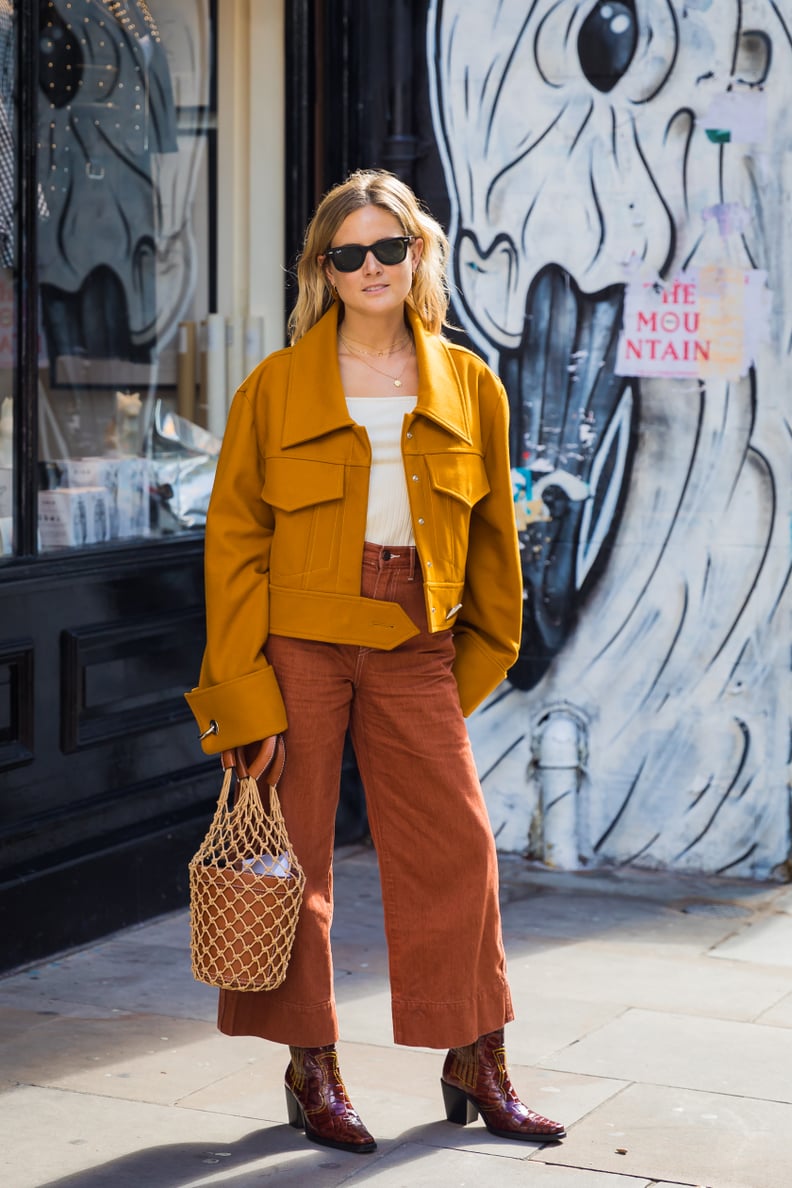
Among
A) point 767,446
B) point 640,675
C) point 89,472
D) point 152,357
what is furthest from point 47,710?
point 767,446

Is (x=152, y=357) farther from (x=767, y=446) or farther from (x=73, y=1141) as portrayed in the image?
(x=73, y=1141)

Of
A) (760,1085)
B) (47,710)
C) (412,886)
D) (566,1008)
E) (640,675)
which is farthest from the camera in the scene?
(640,675)

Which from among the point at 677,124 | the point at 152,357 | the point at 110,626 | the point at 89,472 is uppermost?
the point at 677,124

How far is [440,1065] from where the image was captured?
4.22 meters

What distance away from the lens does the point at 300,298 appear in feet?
12.5

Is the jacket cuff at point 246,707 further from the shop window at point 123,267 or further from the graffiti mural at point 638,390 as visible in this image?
the graffiti mural at point 638,390

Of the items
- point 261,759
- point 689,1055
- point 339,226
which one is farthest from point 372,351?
point 689,1055

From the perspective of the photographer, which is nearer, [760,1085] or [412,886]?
[412,886]

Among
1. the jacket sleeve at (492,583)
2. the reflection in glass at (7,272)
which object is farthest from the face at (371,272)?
the reflection in glass at (7,272)

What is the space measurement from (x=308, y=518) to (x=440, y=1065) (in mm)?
1476

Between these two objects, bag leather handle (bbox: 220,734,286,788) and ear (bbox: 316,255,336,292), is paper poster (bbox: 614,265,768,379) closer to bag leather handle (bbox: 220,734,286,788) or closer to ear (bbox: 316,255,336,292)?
ear (bbox: 316,255,336,292)

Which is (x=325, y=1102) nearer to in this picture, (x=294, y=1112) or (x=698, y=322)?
(x=294, y=1112)

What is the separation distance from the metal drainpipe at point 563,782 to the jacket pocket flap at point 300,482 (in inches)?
107

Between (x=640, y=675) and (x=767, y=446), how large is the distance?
0.90 meters
